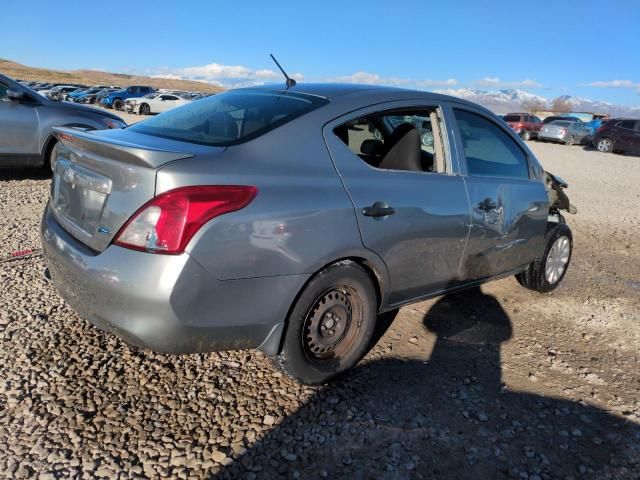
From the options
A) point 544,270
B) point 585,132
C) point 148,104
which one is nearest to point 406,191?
point 544,270

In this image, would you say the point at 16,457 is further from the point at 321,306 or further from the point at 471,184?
the point at 471,184

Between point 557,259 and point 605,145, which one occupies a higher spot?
point 605,145

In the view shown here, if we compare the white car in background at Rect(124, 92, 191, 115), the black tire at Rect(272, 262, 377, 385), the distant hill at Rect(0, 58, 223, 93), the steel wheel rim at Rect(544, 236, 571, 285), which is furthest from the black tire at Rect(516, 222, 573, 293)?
the distant hill at Rect(0, 58, 223, 93)

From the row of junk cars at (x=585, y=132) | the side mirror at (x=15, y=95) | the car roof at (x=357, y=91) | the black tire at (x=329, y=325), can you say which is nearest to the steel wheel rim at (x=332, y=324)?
the black tire at (x=329, y=325)

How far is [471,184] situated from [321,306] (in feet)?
4.64

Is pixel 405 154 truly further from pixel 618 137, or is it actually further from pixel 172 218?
pixel 618 137

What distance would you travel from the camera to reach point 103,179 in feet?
7.61

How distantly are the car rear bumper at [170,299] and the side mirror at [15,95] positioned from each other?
17.8ft

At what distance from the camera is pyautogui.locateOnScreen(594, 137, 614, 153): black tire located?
22703mm

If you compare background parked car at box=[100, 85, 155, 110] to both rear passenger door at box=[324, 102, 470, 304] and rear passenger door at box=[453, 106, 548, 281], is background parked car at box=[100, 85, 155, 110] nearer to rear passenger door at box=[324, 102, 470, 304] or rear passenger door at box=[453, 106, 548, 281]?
rear passenger door at box=[453, 106, 548, 281]

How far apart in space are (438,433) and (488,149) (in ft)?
7.10

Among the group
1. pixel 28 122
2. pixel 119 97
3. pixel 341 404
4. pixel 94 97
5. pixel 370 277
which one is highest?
pixel 28 122

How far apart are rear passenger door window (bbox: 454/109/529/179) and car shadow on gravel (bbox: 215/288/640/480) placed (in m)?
1.40

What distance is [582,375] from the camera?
3.21m
